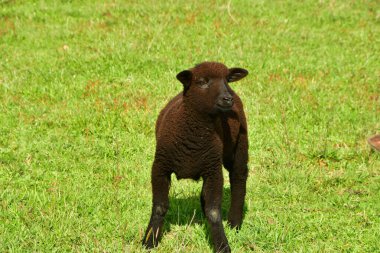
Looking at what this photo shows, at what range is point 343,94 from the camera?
39.5ft

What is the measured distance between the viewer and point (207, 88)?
20.7 ft

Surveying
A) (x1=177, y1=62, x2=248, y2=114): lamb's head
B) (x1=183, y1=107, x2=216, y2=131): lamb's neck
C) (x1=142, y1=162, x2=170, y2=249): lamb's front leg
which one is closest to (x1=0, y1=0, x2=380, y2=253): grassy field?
(x1=142, y1=162, x2=170, y2=249): lamb's front leg

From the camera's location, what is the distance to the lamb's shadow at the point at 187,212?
24.0ft

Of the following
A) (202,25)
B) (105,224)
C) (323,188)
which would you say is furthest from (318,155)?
(202,25)

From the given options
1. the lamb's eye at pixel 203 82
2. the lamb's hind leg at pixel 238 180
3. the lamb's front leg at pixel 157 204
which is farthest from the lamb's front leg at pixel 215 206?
the lamb's eye at pixel 203 82

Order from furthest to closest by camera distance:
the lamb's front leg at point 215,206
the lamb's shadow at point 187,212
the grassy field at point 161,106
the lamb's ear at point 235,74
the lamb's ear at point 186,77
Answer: the lamb's shadow at point 187,212 < the grassy field at point 161,106 < the lamb's ear at point 235,74 < the lamb's front leg at point 215,206 < the lamb's ear at point 186,77

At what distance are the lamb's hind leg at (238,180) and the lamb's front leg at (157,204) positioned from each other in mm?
1032

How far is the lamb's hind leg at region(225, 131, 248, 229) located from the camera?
721cm

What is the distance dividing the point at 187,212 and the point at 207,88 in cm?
199

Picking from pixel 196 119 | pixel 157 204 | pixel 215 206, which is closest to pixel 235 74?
pixel 196 119

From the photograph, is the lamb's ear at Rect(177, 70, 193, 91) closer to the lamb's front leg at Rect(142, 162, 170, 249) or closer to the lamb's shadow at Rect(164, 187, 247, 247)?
the lamb's front leg at Rect(142, 162, 170, 249)

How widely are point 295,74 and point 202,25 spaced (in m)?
3.32

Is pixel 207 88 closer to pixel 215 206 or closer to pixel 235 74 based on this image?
pixel 235 74

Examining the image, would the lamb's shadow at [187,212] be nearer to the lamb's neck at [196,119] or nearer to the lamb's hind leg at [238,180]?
the lamb's hind leg at [238,180]
